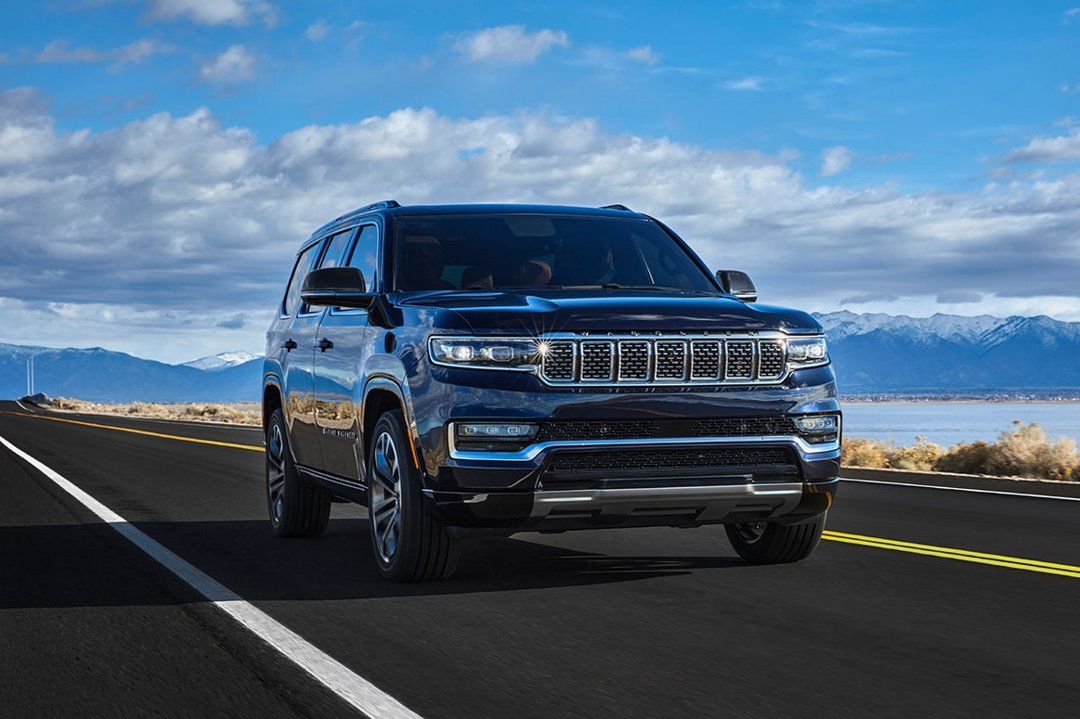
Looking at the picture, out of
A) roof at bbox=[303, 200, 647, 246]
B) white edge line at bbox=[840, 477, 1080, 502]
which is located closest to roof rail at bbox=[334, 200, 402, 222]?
roof at bbox=[303, 200, 647, 246]

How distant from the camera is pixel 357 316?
8516 millimetres

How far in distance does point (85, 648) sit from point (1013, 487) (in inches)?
444

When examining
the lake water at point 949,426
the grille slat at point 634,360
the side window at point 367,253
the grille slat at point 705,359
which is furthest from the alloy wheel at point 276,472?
the lake water at point 949,426

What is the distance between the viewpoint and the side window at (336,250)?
9742 mm

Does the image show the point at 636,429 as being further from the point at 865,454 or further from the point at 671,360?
the point at 865,454

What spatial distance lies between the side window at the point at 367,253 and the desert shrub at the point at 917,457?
12.0 m

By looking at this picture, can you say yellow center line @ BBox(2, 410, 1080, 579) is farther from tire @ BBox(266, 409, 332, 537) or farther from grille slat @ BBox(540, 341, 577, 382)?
tire @ BBox(266, 409, 332, 537)

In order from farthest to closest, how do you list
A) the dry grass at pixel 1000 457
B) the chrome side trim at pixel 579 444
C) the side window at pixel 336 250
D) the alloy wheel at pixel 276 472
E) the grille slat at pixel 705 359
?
1. the dry grass at pixel 1000 457
2. the alloy wheel at pixel 276 472
3. the side window at pixel 336 250
4. the grille slat at pixel 705 359
5. the chrome side trim at pixel 579 444

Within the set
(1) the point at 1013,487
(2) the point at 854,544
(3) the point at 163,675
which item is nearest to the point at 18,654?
(3) the point at 163,675

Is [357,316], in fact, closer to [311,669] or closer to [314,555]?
[314,555]

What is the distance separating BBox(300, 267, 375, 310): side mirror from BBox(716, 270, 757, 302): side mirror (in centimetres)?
220

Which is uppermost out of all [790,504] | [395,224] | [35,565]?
[395,224]

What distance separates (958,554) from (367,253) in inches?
Answer: 168

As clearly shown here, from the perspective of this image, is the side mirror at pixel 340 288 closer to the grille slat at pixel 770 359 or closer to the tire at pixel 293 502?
the tire at pixel 293 502
